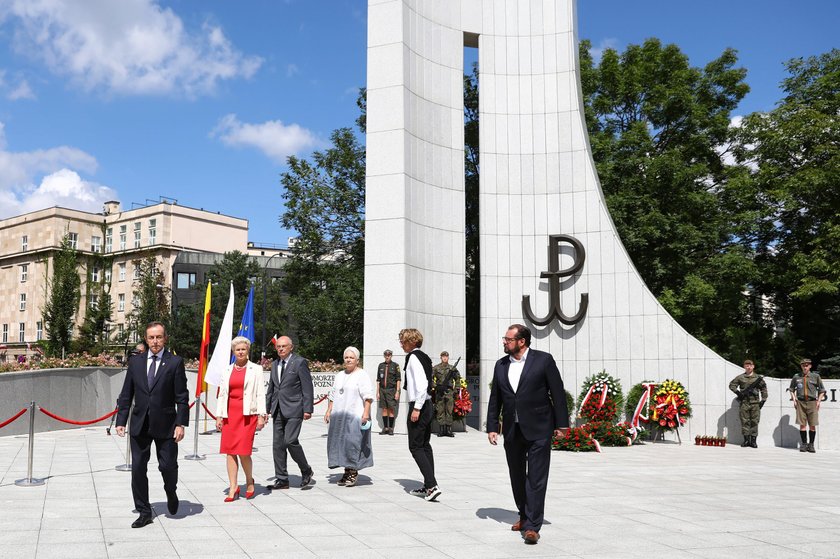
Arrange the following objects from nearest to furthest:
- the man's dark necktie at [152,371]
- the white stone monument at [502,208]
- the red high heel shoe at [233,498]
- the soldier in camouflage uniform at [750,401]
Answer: the man's dark necktie at [152,371] < the red high heel shoe at [233,498] < the soldier in camouflage uniform at [750,401] < the white stone monument at [502,208]

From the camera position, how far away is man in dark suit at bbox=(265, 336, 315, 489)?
9.63 m

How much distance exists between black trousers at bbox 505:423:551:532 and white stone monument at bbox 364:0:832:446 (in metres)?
10.0

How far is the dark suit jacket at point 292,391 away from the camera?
31.7ft

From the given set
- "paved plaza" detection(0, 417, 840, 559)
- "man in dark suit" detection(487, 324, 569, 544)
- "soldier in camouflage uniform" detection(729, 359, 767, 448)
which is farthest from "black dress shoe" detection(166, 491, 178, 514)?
"soldier in camouflage uniform" detection(729, 359, 767, 448)

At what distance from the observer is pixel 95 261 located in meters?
78.4

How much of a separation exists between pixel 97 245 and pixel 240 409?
7912cm

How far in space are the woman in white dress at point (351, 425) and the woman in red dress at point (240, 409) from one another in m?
1.30

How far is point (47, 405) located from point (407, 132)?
10.3 meters

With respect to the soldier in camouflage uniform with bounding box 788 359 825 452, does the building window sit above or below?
above

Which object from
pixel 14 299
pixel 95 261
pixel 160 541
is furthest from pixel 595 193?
pixel 14 299

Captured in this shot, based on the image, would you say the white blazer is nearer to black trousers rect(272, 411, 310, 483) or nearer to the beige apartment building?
black trousers rect(272, 411, 310, 483)

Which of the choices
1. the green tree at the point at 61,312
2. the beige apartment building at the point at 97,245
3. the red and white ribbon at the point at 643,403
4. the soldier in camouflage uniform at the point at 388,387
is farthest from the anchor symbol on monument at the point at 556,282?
the beige apartment building at the point at 97,245

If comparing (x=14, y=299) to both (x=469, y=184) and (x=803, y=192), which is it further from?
(x=803, y=192)

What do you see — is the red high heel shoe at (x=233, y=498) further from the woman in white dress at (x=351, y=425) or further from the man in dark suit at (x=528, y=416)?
the man in dark suit at (x=528, y=416)
